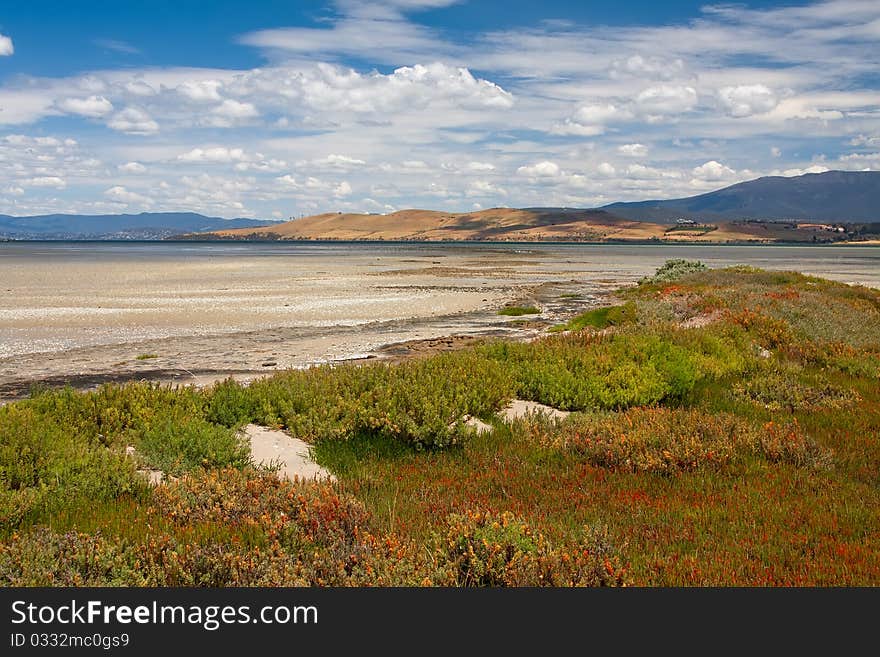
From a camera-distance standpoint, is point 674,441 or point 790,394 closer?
point 674,441

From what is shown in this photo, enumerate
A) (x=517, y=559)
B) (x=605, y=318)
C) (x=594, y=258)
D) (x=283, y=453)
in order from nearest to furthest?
(x=517, y=559) < (x=283, y=453) < (x=605, y=318) < (x=594, y=258)

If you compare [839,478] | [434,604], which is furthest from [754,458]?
[434,604]

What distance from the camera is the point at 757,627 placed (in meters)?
4.27

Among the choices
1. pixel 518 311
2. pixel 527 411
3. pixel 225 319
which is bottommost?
pixel 518 311

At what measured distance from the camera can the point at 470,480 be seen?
840 cm

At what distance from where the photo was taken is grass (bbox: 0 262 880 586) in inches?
220

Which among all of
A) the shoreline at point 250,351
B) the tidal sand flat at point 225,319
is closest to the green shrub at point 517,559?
the shoreline at point 250,351

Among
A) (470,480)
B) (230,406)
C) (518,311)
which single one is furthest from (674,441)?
(518,311)

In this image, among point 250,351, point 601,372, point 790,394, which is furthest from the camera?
point 250,351

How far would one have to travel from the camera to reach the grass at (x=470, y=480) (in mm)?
5594

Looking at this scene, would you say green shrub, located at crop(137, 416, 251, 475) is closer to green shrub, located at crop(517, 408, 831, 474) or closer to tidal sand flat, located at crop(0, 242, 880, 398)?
green shrub, located at crop(517, 408, 831, 474)

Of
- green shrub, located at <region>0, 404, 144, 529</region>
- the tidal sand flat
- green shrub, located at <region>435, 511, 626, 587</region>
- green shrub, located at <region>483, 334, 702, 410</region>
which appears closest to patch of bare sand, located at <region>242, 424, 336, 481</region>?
green shrub, located at <region>0, 404, 144, 529</region>

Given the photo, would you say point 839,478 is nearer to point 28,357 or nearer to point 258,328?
point 28,357

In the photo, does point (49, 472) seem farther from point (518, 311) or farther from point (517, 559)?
point (518, 311)
